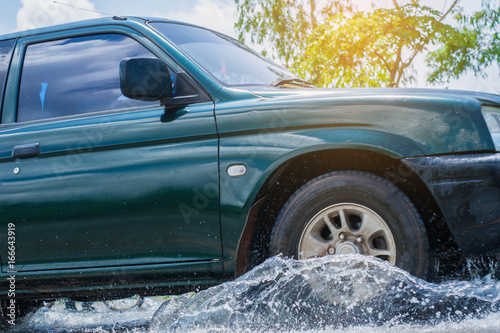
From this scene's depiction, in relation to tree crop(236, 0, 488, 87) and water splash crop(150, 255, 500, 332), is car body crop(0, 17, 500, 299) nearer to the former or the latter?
water splash crop(150, 255, 500, 332)

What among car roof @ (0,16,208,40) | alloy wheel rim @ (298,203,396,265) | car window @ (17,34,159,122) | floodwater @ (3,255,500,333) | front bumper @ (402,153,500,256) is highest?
car roof @ (0,16,208,40)

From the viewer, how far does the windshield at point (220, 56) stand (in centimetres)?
340

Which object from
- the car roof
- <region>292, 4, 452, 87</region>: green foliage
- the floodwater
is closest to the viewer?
Answer: the floodwater

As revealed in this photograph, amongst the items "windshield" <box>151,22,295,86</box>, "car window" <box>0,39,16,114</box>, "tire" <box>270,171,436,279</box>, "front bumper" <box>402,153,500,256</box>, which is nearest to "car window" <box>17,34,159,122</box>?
"car window" <box>0,39,16,114</box>

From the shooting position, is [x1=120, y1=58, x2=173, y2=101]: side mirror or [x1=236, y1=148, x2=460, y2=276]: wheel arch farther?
[x1=120, y1=58, x2=173, y2=101]: side mirror

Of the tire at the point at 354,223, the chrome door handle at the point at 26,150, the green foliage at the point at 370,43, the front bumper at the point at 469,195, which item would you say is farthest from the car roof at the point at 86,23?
the green foliage at the point at 370,43

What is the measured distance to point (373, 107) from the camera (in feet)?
9.31

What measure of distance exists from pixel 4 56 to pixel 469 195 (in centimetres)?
307

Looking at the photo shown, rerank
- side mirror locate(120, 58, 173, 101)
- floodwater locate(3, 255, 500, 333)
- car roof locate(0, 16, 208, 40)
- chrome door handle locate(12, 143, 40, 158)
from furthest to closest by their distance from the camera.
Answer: car roof locate(0, 16, 208, 40) → chrome door handle locate(12, 143, 40, 158) → side mirror locate(120, 58, 173, 101) → floodwater locate(3, 255, 500, 333)

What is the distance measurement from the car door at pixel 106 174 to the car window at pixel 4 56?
0.31 metres

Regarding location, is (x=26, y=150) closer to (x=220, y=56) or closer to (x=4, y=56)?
(x=4, y=56)

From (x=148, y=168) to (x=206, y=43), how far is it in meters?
1.00

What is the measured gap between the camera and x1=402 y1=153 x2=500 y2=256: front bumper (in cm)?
268

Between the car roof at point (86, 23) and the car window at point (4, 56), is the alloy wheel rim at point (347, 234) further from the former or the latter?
the car window at point (4, 56)
